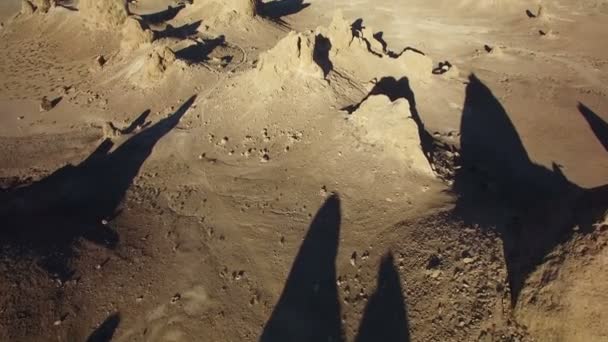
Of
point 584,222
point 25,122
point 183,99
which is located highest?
point 584,222

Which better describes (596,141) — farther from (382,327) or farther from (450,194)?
(382,327)

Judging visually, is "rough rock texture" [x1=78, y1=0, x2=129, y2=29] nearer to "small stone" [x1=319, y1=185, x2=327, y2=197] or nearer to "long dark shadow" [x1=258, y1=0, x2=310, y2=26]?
"long dark shadow" [x1=258, y1=0, x2=310, y2=26]

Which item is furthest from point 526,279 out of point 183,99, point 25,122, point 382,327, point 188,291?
point 25,122

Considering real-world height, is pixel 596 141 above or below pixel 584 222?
below

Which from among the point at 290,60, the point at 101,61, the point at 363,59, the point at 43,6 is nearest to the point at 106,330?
the point at 290,60

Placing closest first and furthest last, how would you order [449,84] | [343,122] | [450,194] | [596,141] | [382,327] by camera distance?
[382,327]
[450,194]
[343,122]
[596,141]
[449,84]

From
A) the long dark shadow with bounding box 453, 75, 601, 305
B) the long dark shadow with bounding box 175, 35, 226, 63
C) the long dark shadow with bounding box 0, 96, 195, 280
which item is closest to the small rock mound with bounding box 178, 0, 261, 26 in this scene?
the long dark shadow with bounding box 175, 35, 226, 63
